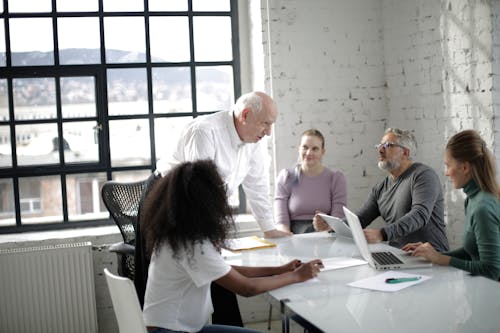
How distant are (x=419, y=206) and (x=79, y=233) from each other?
2439 millimetres

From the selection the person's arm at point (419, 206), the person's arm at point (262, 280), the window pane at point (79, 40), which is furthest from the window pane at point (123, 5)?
the person's arm at point (262, 280)

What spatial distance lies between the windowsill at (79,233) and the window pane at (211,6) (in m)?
1.63

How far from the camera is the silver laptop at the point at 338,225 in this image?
3594mm

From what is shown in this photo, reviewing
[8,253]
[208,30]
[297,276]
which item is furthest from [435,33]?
[8,253]

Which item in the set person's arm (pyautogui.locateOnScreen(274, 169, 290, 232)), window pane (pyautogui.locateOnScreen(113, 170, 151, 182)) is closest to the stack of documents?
person's arm (pyautogui.locateOnScreen(274, 169, 290, 232))

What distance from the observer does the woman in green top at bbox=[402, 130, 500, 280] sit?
9.00 feet

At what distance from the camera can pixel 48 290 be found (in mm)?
4477

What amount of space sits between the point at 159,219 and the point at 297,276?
68 cm

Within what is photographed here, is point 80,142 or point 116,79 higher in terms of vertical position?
point 116,79

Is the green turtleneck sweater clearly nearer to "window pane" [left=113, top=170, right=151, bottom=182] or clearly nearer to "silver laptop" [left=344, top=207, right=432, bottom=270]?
"silver laptop" [left=344, top=207, right=432, bottom=270]

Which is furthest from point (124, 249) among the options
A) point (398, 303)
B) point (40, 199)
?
point (398, 303)

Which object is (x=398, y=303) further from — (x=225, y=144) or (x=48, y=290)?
(x=48, y=290)

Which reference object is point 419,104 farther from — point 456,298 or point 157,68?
point 456,298

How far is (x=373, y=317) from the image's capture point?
2170 millimetres
